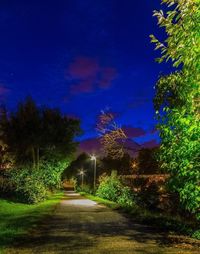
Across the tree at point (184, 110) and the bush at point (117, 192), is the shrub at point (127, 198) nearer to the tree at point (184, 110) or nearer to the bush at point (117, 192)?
the bush at point (117, 192)

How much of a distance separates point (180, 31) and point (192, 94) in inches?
70.8

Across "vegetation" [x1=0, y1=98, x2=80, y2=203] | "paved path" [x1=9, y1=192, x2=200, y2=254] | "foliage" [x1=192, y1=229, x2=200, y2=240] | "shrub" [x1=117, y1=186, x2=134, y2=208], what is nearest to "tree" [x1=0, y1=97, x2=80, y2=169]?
"vegetation" [x1=0, y1=98, x2=80, y2=203]

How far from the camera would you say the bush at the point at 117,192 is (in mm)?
33138

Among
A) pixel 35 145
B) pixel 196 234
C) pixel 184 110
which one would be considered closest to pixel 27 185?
pixel 35 145

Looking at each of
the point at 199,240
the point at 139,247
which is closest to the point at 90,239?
the point at 139,247

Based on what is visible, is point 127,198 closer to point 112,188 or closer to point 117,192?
point 117,192

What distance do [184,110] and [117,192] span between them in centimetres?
3078

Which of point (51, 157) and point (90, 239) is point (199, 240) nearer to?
point (90, 239)

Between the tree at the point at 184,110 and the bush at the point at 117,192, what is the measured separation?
760 inches

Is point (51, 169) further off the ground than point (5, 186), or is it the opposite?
point (51, 169)

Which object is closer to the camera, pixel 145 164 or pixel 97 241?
pixel 97 241

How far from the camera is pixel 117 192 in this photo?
4078 centimetres

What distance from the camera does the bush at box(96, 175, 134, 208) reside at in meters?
33.1

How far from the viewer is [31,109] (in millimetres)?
46000
